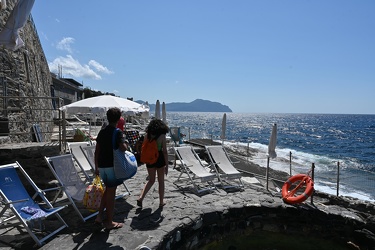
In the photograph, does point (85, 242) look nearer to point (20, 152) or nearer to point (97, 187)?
point (97, 187)

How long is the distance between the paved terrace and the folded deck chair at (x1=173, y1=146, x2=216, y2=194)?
22 cm

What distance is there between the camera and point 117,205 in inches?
189

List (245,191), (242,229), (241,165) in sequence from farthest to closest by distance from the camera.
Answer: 1. (241,165)
2. (245,191)
3. (242,229)

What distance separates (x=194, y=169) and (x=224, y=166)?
0.85 metres

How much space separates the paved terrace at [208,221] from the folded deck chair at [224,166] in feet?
0.96

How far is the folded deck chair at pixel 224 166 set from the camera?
6.27 m

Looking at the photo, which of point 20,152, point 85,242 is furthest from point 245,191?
point 20,152

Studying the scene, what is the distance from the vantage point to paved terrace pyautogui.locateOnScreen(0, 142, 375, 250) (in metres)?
3.72

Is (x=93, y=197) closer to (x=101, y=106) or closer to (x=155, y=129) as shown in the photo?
(x=155, y=129)

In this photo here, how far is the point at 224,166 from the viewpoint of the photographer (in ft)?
21.7

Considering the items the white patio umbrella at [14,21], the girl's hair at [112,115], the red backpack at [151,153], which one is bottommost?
the red backpack at [151,153]

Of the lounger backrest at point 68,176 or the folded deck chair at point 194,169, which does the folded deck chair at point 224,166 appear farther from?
the lounger backrest at point 68,176

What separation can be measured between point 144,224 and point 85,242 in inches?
35.7

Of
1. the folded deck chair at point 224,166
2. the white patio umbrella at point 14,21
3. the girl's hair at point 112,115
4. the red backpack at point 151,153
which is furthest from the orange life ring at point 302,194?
the white patio umbrella at point 14,21
